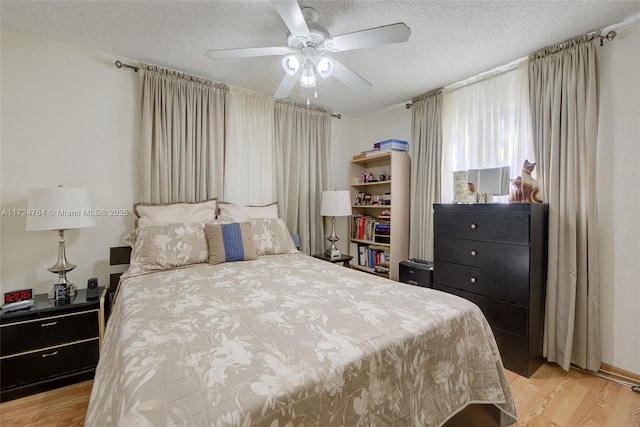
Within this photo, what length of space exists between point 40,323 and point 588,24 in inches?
163

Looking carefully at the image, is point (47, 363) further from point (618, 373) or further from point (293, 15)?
point (618, 373)

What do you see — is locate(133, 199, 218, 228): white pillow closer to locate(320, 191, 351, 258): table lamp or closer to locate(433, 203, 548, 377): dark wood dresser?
locate(320, 191, 351, 258): table lamp

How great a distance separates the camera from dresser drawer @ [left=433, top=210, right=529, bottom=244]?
1994 mm

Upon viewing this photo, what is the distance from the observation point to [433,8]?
1.77 meters

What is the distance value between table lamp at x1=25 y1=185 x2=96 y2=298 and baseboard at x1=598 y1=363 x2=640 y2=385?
12.5 feet

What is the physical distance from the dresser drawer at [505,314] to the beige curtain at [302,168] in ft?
6.12

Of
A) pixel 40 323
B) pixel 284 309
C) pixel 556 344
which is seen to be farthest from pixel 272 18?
pixel 556 344

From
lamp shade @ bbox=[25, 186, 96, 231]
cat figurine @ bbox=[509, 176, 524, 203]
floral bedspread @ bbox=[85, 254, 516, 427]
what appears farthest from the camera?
cat figurine @ bbox=[509, 176, 524, 203]

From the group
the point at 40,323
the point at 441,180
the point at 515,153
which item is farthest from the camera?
the point at 441,180

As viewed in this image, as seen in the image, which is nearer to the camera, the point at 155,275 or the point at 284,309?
the point at 284,309

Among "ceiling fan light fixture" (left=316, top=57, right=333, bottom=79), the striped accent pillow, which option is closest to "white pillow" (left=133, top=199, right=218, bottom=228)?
the striped accent pillow

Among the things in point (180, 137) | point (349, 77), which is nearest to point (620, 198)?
point (349, 77)

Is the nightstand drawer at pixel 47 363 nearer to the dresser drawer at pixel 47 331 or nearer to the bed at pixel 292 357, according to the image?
the dresser drawer at pixel 47 331

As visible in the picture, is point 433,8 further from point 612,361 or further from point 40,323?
point 40,323
